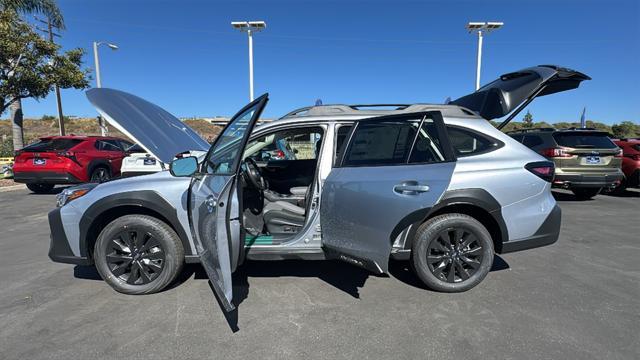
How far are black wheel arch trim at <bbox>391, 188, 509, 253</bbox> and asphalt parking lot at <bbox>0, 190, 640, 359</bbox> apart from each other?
63 centimetres

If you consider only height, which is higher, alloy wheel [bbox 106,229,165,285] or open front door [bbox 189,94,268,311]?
open front door [bbox 189,94,268,311]

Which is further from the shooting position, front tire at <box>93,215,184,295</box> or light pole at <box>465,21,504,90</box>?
light pole at <box>465,21,504,90</box>

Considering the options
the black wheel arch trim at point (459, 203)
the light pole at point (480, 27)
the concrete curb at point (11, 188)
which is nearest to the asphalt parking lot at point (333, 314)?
the black wheel arch trim at point (459, 203)

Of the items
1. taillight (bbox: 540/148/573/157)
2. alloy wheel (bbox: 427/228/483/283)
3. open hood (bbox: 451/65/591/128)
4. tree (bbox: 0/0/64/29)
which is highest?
tree (bbox: 0/0/64/29)

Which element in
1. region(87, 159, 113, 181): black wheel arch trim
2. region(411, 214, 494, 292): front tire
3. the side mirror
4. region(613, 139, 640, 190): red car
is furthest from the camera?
region(87, 159, 113, 181): black wheel arch trim

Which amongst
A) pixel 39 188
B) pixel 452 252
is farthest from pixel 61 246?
pixel 39 188

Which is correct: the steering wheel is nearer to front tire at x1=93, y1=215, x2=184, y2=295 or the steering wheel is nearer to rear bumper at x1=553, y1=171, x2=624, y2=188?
front tire at x1=93, y1=215, x2=184, y2=295

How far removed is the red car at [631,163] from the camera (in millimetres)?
8547

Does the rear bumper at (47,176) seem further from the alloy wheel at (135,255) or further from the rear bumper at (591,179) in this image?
the rear bumper at (591,179)

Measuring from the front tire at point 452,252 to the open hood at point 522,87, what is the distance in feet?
4.88

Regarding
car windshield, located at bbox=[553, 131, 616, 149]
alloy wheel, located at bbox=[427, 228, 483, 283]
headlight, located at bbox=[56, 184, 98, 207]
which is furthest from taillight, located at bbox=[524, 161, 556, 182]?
car windshield, located at bbox=[553, 131, 616, 149]

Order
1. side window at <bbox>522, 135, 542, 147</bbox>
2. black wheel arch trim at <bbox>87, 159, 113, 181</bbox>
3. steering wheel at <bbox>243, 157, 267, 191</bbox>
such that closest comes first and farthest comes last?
1. steering wheel at <bbox>243, 157, 267, 191</bbox>
2. side window at <bbox>522, 135, 542, 147</bbox>
3. black wheel arch trim at <bbox>87, 159, 113, 181</bbox>

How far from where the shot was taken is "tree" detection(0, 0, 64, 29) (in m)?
11.2

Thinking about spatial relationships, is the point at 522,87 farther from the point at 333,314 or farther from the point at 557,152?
the point at 557,152
